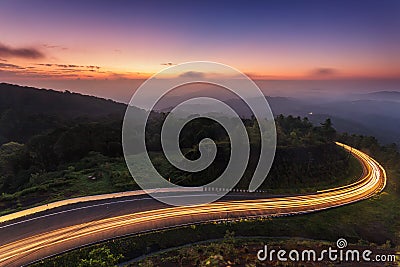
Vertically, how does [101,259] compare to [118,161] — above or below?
below

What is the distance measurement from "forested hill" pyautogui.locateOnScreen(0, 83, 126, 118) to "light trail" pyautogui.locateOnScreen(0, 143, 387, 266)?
107m

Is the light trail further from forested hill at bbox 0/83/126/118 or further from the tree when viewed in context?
forested hill at bbox 0/83/126/118

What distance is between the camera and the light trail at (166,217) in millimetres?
17719

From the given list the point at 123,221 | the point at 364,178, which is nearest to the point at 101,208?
the point at 123,221

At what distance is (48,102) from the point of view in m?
136

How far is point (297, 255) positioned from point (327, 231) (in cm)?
632

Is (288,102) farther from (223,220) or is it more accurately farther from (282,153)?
(223,220)
